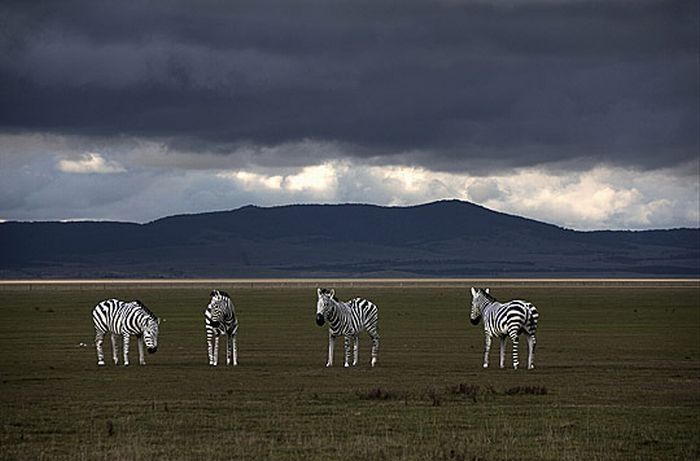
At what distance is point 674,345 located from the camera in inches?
2010

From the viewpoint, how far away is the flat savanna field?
2148cm

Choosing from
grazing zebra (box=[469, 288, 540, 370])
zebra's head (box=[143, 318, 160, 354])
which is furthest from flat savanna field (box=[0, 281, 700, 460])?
grazing zebra (box=[469, 288, 540, 370])

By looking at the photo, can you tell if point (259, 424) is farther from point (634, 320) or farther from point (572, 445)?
point (634, 320)

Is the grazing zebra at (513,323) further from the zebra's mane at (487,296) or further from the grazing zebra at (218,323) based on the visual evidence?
the grazing zebra at (218,323)

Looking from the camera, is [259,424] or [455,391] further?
[455,391]

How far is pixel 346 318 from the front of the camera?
39.2m

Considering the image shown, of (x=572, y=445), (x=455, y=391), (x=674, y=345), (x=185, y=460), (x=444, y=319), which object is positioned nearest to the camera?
(x=185, y=460)

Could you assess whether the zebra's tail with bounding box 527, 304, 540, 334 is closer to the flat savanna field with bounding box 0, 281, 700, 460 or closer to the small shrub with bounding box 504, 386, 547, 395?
the flat savanna field with bounding box 0, 281, 700, 460

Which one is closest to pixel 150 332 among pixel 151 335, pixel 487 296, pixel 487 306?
pixel 151 335

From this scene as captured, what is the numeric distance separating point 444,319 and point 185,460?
53737 millimetres

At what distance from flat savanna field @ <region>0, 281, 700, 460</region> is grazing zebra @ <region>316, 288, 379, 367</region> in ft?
3.48

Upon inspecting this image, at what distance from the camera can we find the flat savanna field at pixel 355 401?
2148 centimetres

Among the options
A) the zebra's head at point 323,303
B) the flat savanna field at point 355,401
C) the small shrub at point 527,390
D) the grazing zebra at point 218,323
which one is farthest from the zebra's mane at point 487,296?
the small shrub at point 527,390

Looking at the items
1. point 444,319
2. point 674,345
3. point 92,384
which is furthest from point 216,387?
point 444,319
